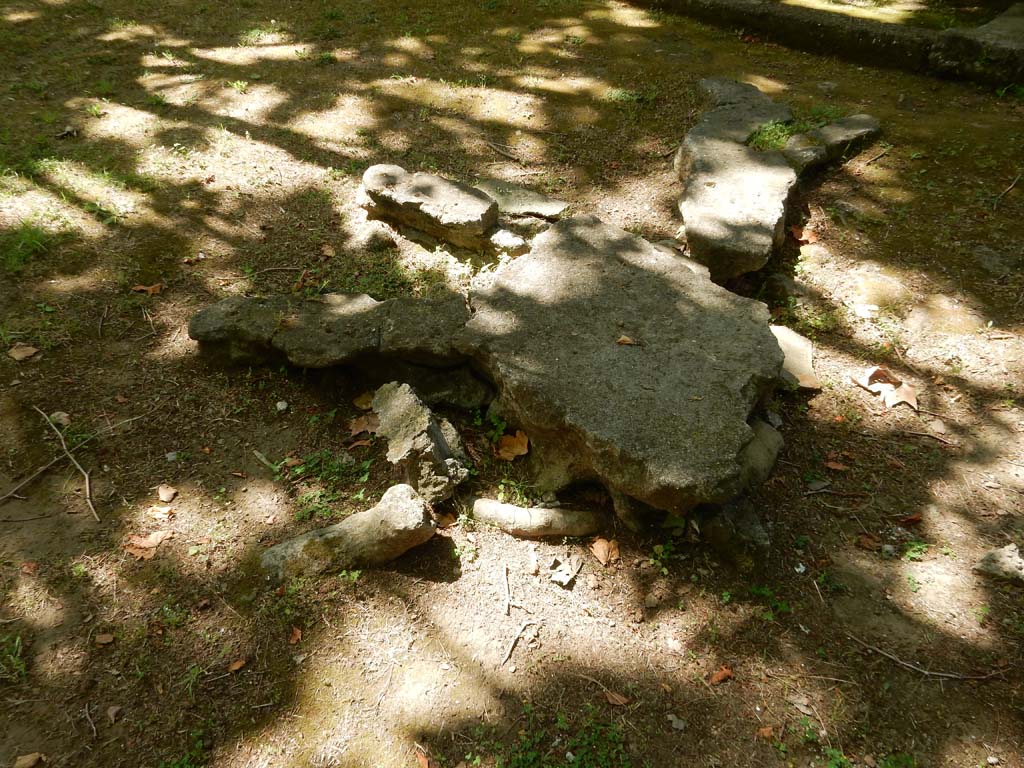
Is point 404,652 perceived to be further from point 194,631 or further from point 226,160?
point 226,160

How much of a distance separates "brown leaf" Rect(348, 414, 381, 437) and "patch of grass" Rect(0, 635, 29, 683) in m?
1.63

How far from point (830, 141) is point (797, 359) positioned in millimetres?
2303

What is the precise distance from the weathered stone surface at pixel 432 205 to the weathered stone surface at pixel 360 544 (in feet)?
7.31

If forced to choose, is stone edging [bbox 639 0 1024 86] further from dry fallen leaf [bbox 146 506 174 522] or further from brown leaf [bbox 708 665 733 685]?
dry fallen leaf [bbox 146 506 174 522]

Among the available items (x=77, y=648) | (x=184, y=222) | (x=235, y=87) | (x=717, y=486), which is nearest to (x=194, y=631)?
(x=77, y=648)

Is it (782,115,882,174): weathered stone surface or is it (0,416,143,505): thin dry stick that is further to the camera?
(782,115,882,174): weathered stone surface

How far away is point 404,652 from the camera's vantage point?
101 inches

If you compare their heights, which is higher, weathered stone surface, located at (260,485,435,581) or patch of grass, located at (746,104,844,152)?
patch of grass, located at (746,104,844,152)

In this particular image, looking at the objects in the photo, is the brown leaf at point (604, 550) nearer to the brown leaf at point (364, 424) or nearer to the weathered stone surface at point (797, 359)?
the brown leaf at point (364, 424)

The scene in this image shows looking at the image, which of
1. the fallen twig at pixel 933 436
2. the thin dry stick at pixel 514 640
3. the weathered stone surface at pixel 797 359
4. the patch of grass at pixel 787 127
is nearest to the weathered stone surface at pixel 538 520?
the thin dry stick at pixel 514 640

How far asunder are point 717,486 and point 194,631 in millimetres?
2290

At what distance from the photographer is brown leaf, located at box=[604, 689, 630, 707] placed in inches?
96.2

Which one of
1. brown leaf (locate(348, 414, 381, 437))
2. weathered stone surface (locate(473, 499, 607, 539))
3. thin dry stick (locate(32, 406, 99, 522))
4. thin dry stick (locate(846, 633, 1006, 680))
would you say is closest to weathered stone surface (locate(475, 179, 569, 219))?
brown leaf (locate(348, 414, 381, 437))

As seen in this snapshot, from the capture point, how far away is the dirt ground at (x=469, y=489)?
2.38m
